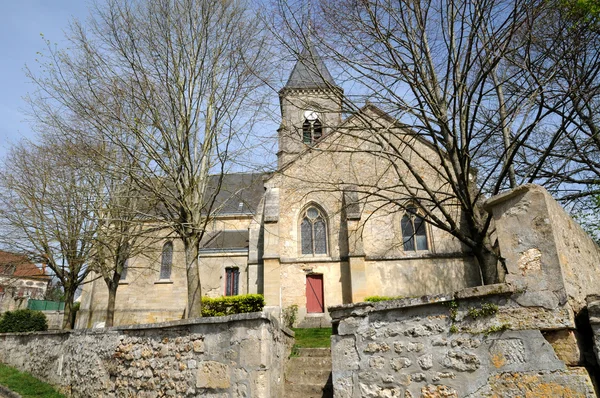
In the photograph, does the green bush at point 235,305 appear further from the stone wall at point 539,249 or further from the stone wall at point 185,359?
the stone wall at point 539,249

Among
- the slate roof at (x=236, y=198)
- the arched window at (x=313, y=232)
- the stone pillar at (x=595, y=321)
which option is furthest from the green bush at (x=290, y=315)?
the stone pillar at (x=595, y=321)

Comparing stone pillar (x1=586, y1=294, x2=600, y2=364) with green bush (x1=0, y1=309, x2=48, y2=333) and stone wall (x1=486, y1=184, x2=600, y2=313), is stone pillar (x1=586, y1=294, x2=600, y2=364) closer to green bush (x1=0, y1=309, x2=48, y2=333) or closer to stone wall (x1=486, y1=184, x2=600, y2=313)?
stone wall (x1=486, y1=184, x2=600, y2=313)

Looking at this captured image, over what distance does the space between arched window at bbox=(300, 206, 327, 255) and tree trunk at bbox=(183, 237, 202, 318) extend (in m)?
8.01

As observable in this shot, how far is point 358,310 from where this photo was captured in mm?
4430

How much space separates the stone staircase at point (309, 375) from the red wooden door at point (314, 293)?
7.92 m

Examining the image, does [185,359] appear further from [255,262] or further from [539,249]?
[255,262]

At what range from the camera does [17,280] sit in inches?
892

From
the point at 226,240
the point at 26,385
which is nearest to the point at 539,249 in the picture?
the point at 26,385

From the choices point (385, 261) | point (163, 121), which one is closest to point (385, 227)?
point (385, 261)

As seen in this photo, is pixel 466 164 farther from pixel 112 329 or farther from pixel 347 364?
pixel 112 329

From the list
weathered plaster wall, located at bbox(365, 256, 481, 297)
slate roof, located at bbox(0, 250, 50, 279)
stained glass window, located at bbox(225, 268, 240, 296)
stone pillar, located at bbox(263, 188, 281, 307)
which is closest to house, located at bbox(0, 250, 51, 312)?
slate roof, located at bbox(0, 250, 50, 279)

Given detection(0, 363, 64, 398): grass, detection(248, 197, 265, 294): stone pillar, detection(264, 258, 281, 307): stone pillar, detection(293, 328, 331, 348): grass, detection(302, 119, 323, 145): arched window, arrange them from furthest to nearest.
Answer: detection(248, 197, 265, 294): stone pillar → detection(264, 258, 281, 307): stone pillar → detection(293, 328, 331, 348): grass → detection(0, 363, 64, 398): grass → detection(302, 119, 323, 145): arched window

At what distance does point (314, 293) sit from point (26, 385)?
9.36 meters

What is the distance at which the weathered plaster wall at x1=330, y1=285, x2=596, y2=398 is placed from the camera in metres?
3.20
